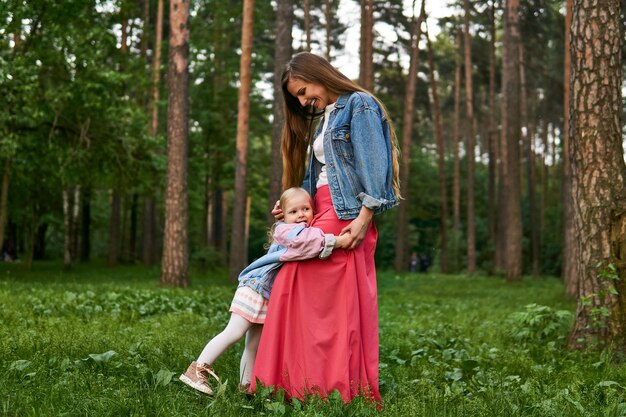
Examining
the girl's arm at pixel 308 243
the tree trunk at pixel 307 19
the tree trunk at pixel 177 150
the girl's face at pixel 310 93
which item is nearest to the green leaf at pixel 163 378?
the girl's arm at pixel 308 243

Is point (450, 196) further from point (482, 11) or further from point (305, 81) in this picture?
point (305, 81)

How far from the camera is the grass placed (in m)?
4.18

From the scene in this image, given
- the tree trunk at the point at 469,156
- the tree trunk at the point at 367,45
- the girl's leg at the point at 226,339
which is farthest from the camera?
the tree trunk at the point at 469,156

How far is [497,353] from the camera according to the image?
7.17 metres

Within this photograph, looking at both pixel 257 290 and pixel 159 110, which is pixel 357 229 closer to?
pixel 257 290

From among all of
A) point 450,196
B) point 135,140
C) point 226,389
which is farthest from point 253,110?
point 226,389

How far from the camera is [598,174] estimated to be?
7176 mm

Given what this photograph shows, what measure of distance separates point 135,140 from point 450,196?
31756 millimetres

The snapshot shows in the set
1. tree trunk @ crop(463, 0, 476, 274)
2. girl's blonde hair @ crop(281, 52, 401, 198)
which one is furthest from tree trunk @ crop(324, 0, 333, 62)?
girl's blonde hair @ crop(281, 52, 401, 198)

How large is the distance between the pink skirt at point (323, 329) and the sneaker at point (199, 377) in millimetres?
284

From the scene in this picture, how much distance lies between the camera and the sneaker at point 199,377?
14.9 feet

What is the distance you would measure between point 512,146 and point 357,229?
21424 millimetres

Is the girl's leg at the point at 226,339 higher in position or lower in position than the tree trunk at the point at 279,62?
lower

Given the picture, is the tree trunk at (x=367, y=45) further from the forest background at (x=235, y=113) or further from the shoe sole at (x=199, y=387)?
the shoe sole at (x=199, y=387)
